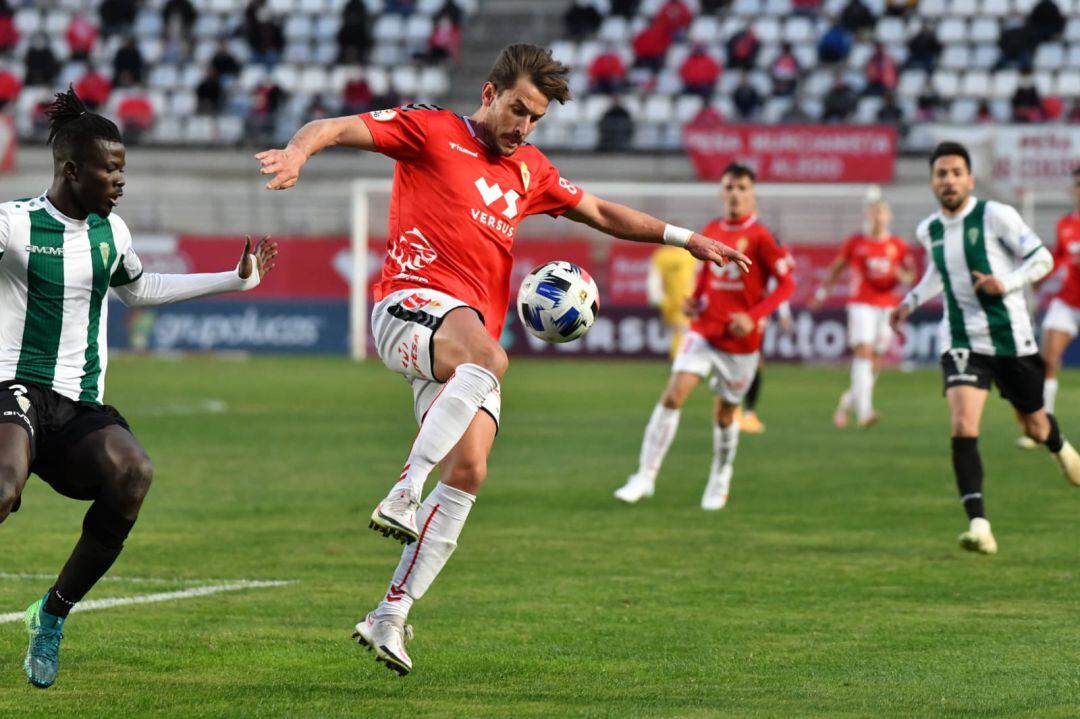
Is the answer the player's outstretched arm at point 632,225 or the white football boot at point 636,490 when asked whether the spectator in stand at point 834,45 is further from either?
the player's outstretched arm at point 632,225

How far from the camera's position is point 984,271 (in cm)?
1047

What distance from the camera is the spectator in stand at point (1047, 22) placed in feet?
110

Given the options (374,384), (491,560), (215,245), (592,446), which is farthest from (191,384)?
(491,560)

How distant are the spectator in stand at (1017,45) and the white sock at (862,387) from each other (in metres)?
15.8

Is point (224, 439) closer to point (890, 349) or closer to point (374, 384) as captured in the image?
point (374, 384)

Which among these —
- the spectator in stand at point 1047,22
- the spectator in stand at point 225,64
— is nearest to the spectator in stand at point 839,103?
the spectator in stand at point 1047,22

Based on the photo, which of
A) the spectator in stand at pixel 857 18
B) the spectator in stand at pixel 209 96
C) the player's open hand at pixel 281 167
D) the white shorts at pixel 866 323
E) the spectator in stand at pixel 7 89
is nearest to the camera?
the player's open hand at pixel 281 167

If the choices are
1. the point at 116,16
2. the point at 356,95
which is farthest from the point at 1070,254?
the point at 116,16

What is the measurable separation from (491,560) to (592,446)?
23.1 ft

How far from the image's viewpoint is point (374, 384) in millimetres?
24875

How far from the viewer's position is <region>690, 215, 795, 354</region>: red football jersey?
13.0 meters

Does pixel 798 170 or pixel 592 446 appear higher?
pixel 798 170

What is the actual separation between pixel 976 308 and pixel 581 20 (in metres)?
26.0

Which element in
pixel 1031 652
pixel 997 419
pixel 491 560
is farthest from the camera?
pixel 997 419
